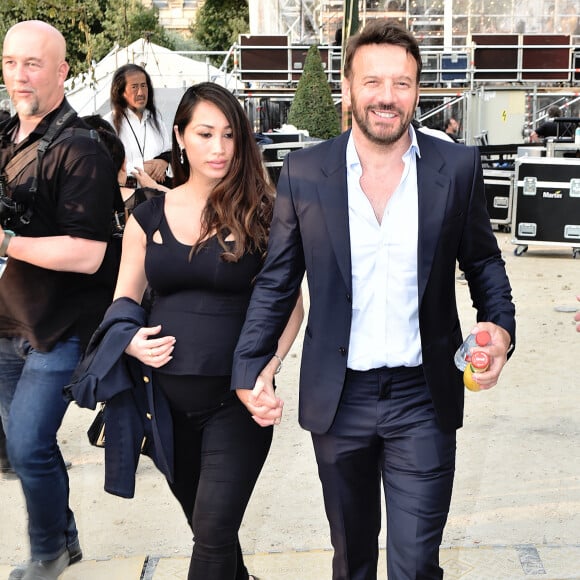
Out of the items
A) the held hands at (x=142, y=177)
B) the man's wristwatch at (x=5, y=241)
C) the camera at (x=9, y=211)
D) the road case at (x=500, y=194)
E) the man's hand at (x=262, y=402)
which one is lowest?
the road case at (x=500, y=194)

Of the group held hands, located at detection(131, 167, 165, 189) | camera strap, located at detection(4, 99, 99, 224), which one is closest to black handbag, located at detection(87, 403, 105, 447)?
camera strap, located at detection(4, 99, 99, 224)

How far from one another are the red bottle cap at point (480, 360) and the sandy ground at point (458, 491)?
1.84 m

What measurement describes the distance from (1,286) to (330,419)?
60.6 inches

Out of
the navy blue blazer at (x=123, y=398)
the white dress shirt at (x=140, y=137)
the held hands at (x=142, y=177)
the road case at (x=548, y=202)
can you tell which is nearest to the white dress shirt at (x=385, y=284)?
the navy blue blazer at (x=123, y=398)

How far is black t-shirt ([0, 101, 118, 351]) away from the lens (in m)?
3.75

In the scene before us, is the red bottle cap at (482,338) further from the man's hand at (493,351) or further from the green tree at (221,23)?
the green tree at (221,23)

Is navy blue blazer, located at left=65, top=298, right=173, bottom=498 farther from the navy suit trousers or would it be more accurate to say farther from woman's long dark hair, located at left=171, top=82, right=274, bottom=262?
the navy suit trousers

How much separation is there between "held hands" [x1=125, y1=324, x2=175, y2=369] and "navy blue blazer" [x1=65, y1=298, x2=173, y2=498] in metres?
0.03

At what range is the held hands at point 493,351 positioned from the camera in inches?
118

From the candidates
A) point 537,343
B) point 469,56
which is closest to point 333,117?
point 469,56

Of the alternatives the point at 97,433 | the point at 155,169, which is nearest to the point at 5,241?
the point at 97,433

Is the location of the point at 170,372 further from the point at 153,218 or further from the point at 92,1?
the point at 92,1

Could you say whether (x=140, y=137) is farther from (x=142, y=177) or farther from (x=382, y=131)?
(x=382, y=131)

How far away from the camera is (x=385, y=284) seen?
120 inches
